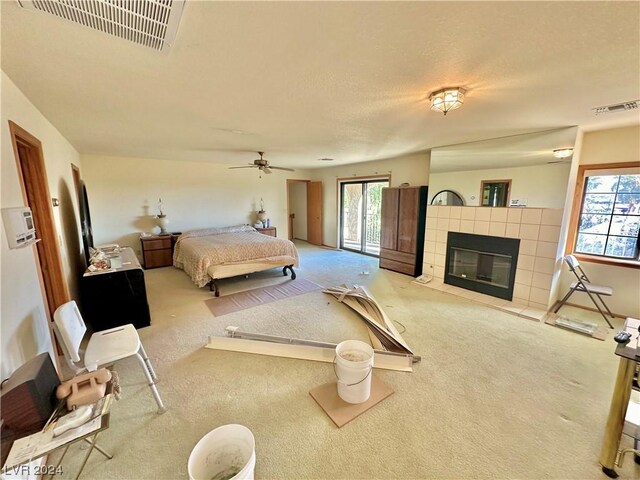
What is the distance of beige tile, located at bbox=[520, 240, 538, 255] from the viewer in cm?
342

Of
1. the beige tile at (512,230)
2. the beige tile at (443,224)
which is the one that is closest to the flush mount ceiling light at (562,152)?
the beige tile at (512,230)

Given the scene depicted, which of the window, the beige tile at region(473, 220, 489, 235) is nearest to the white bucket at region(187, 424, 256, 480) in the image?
the beige tile at region(473, 220, 489, 235)

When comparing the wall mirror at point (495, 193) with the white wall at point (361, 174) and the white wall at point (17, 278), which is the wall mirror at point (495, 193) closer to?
the white wall at point (361, 174)

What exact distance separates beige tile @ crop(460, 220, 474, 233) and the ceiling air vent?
14.0ft

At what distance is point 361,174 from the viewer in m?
6.41

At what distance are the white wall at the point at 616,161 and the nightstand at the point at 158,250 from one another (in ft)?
23.0

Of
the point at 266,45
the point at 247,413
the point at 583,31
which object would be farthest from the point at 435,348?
the point at 266,45

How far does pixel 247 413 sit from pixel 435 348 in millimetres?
1914

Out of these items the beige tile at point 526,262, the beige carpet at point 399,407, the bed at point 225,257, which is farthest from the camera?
the bed at point 225,257

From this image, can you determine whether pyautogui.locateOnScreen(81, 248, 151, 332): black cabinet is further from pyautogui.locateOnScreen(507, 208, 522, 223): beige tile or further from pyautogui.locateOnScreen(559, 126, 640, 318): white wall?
pyautogui.locateOnScreen(559, 126, 640, 318): white wall

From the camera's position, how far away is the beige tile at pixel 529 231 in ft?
11.1

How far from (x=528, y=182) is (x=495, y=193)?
40 cm

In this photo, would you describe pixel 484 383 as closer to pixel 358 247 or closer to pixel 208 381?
pixel 208 381

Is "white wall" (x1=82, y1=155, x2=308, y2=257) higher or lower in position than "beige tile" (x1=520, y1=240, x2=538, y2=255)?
higher
